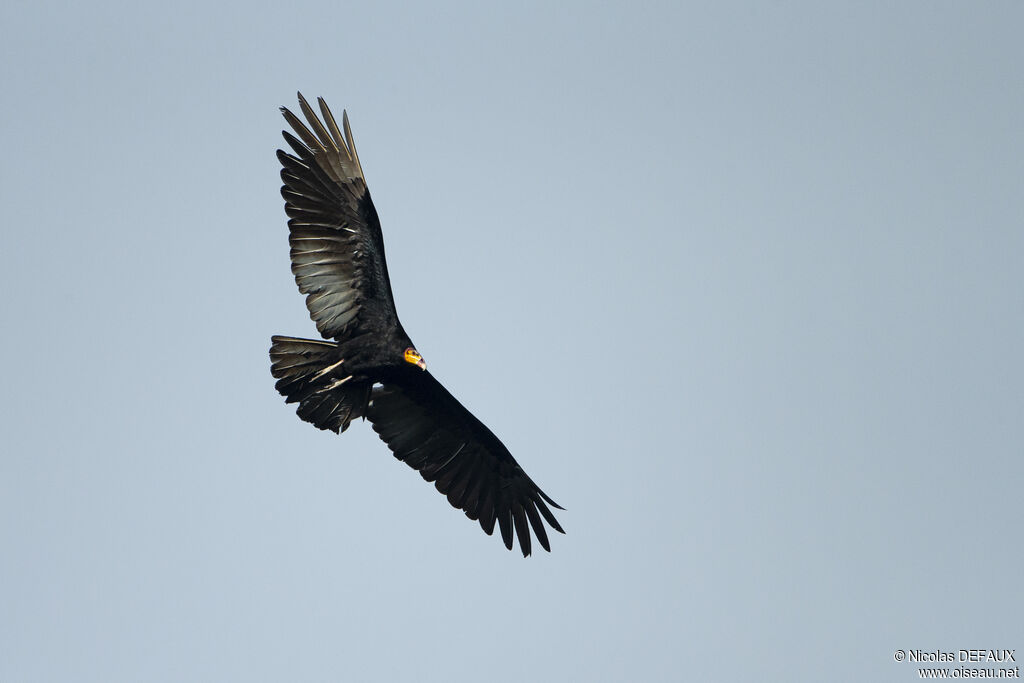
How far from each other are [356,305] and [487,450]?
12.7ft

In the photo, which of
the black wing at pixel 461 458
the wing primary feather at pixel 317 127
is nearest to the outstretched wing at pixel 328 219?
the wing primary feather at pixel 317 127

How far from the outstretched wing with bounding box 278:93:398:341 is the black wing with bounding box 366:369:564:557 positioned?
241cm

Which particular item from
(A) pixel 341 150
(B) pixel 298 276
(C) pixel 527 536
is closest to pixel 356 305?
(B) pixel 298 276

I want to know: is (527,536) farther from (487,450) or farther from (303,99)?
(303,99)

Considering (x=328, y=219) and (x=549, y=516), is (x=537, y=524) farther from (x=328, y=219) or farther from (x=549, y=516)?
(x=328, y=219)

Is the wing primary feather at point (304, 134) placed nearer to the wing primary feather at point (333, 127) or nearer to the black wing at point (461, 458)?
the wing primary feather at point (333, 127)

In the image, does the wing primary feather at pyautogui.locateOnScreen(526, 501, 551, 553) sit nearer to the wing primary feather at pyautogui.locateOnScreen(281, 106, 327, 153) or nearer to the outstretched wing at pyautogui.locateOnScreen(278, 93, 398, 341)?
the outstretched wing at pyautogui.locateOnScreen(278, 93, 398, 341)

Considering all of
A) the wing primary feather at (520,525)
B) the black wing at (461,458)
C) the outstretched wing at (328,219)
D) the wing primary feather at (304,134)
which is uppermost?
the wing primary feather at (304,134)

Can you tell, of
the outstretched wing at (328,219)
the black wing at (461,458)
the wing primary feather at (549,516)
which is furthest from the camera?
the wing primary feather at (549,516)

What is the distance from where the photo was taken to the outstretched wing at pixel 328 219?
15844 millimetres

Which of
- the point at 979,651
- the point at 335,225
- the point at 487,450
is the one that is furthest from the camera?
the point at 487,450

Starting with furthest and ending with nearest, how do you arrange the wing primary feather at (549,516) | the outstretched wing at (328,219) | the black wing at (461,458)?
1. the wing primary feather at (549,516)
2. the black wing at (461,458)
3. the outstretched wing at (328,219)

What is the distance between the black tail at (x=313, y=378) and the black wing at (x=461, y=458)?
3.77 ft

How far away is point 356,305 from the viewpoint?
16.1m
